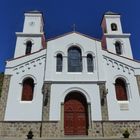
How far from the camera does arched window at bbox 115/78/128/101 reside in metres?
18.2

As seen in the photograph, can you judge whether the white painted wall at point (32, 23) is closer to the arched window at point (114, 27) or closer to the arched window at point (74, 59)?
A: the arched window at point (74, 59)

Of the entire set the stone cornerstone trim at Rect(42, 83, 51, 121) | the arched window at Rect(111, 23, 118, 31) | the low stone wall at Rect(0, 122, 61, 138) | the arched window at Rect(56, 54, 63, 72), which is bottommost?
the low stone wall at Rect(0, 122, 61, 138)

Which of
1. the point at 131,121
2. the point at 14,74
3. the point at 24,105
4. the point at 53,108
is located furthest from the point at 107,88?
the point at 14,74

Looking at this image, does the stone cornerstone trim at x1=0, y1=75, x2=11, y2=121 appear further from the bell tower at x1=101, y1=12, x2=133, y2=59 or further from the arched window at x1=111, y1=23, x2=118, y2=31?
the arched window at x1=111, y1=23, x2=118, y2=31

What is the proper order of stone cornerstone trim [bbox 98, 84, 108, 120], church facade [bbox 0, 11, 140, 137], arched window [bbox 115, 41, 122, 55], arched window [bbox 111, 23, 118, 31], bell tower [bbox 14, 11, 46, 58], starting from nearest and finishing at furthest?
church facade [bbox 0, 11, 140, 137]
stone cornerstone trim [bbox 98, 84, 108, 120]
bell tower [bbox 14, 11, 46, 58]
arched window [bbox 115, 41, 122, 55]
arched window [bbox 111, 23, 118, 31]

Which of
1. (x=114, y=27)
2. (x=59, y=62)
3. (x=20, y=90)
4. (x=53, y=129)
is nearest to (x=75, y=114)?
(x=53, y=129)

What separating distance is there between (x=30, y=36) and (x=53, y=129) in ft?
43.5

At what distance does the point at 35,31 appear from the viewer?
2595 centimetres

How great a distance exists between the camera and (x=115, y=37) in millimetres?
25359

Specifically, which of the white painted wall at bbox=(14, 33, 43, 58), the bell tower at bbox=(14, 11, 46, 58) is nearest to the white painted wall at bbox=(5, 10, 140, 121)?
the white painted wall at bbox=(14, 33, 43, 58)

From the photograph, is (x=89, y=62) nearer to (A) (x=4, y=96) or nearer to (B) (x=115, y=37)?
(B) (x=115, y=37)

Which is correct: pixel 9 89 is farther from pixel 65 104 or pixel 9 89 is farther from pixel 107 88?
pixel 107 88

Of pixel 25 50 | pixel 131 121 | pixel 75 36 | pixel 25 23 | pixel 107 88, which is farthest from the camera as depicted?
pixel 25 23

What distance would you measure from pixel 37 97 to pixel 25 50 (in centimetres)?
887
